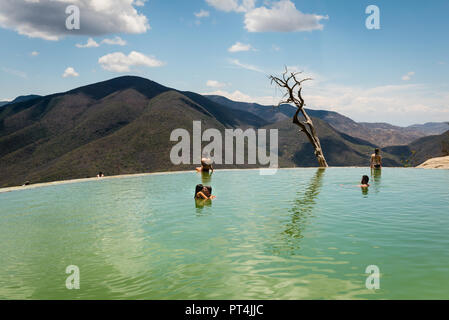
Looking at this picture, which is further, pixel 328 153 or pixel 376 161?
pixel 328 153

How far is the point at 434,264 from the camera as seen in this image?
632cm

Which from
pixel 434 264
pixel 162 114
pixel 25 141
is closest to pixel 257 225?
pixel 434 264

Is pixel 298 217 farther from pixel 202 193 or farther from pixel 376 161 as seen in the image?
pixel 376 161

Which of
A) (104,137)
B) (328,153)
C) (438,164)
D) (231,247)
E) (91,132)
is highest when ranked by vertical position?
(91,132)

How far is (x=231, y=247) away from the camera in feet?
24.7

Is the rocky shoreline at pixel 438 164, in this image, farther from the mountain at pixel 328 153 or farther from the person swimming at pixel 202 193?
the mountain at pixel 328 153

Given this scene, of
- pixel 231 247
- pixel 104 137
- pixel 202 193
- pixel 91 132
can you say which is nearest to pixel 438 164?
pixel 202 193

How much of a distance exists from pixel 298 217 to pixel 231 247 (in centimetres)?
362

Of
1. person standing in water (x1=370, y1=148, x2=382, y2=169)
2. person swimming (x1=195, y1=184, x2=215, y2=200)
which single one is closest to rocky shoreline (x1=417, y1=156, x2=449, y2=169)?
person standing in water (x1=370, y1=148, x2=382, y2=169)

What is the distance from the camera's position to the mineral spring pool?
18.1 ft

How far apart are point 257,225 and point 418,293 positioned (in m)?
4.85

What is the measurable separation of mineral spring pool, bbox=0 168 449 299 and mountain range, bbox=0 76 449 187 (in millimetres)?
46391

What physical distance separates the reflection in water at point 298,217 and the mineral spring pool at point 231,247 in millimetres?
35
